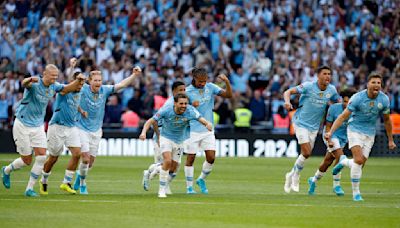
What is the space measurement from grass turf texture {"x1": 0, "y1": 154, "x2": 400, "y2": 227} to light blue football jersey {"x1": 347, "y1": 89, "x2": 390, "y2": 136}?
1302 mm

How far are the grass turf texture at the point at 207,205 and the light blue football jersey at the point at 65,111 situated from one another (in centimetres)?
136

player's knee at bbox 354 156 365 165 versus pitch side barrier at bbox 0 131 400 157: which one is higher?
player's knee at bbox 354 156 365 165

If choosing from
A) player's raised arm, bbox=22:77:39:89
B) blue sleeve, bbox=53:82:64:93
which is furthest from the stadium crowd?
player's raised arm, bbox=22:77:39:89

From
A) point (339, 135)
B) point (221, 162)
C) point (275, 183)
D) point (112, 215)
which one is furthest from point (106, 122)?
point (112, 215)

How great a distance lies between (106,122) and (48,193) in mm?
16687

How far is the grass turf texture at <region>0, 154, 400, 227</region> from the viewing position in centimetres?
1562

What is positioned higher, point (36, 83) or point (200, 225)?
point (36, 83)

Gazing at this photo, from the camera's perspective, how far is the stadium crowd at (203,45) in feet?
122

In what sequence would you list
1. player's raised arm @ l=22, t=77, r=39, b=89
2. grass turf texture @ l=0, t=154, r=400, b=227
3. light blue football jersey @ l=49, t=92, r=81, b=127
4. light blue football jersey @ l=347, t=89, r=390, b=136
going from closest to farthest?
grass turf texture @ l=0, t=154, r=400, b=227, player's raised arm @ l=22, t=77, r=39, b=89, light blue football jersey @ l=347, t=89, r=390, b=136, light blue football jersey @ l=49, t=92, r=81, b=127

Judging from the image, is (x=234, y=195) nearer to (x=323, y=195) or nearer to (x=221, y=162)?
(x=323, y=195)

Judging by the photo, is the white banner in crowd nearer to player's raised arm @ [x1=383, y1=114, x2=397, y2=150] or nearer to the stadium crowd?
the stadium crowd

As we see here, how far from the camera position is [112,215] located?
642 inches

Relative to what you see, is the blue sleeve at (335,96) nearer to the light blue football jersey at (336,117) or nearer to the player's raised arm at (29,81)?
the light blue football jersey at (336,117)

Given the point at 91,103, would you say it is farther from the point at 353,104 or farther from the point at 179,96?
the point at 353,104
